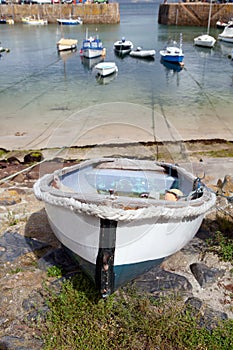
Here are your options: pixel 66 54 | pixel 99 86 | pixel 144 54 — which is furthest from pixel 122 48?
pixel 99 86

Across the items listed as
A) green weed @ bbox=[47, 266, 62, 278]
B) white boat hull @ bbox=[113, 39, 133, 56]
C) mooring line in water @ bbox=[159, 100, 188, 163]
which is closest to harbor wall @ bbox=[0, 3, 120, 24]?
white boat hull @ bbox=[113, 39, 133, 56]

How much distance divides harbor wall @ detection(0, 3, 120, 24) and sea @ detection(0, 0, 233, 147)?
29743 mm

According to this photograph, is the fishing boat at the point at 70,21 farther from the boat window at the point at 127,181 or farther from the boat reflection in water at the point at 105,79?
the boat window at the point at 127,181

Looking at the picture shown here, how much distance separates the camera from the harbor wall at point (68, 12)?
65.6 metres

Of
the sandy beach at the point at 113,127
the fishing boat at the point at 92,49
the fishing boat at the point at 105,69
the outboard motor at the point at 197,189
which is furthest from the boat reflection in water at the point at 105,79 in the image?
the outboard motor at the point at 197,189

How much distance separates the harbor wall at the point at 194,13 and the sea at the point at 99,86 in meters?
19.2

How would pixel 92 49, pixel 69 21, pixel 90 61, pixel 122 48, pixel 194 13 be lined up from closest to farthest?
1. pixel 90 61
2. pixel 92 49
3. pixel 122 48
4. pixel 194 13
5. pixel 69 21

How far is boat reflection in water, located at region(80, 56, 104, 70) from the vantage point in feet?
99.1

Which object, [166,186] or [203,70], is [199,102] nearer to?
[203,70]

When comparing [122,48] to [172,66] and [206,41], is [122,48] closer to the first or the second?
[172,66]

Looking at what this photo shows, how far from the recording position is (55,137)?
12867 millimetres

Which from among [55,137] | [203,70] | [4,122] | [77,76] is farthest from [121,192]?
[203,70]

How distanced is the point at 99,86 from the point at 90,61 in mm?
10635

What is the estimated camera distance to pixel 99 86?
74.7 ft
